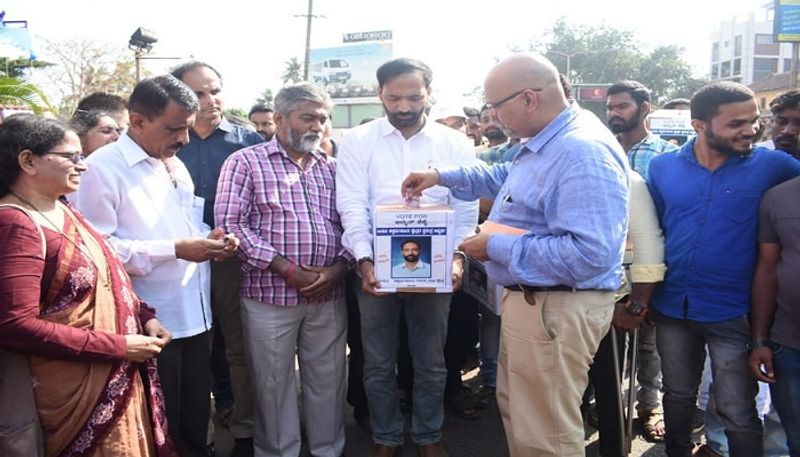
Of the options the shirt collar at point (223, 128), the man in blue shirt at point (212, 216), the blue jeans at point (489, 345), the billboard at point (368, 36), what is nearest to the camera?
the man in blue shirt at point (212, 216)

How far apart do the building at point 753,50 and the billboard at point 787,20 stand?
A: 4239cm

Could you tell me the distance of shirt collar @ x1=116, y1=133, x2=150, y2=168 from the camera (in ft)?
8.41

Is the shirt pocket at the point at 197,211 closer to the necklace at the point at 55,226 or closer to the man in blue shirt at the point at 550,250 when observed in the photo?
the necklace at the point at 55,226

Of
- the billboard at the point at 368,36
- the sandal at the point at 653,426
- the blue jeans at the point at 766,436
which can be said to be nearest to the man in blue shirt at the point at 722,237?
the blue jeans at the point at 766,436

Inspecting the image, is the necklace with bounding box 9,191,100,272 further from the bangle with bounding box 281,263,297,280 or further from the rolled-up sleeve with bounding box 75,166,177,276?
the bangle with bounding box 281,263,297,280

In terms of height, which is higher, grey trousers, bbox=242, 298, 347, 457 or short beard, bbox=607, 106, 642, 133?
short beard, bbox=607, 106, 642, 133

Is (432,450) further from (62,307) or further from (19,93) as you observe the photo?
(19,93)

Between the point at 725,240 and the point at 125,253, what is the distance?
2664 mm

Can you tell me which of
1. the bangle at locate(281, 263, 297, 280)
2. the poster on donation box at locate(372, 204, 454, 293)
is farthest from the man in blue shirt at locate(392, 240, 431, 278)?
the bangle at locate(281, 263, 297, 280)

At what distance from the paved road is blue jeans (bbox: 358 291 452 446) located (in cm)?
29

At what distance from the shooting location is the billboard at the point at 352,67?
40406 mm

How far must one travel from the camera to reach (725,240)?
2.63 metres

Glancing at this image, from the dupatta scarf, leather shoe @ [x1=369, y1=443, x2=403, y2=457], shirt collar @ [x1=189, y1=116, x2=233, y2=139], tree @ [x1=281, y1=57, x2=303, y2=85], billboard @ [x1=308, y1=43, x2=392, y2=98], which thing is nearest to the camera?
the dupatta scarf

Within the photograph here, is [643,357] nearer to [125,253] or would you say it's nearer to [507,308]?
[507,308]
